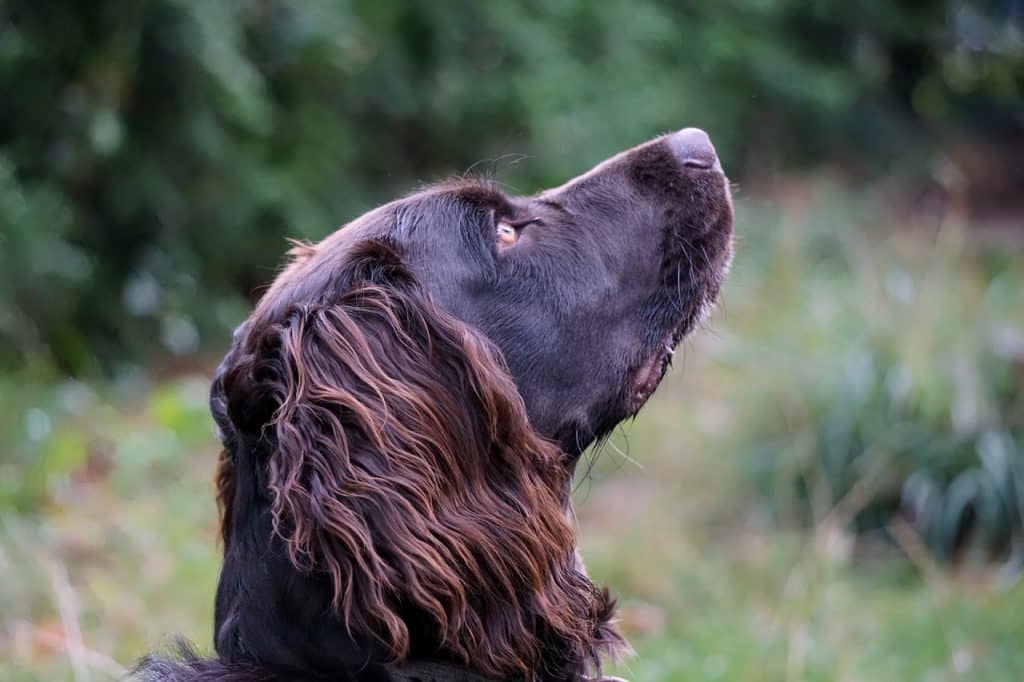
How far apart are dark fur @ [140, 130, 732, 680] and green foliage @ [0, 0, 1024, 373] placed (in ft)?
6.86

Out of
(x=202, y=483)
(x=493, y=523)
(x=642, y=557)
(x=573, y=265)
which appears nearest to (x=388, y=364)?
(x=493, y=523)

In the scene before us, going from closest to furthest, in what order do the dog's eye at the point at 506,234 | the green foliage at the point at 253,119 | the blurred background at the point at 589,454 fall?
the dog's eye at the point at 506,234
the blurred background at the point at 589,454
the green foliage at the point at 253,119

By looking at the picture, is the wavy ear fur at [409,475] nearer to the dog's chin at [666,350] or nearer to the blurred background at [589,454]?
the dog's chin at [666,350]

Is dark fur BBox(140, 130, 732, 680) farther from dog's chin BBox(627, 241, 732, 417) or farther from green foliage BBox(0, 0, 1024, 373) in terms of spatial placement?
green foliage BBox(0, 0, 1024, 373)

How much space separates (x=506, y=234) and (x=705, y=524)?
2985 mm

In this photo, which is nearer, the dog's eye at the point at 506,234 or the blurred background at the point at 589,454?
the dog's eye at the point at 506,234

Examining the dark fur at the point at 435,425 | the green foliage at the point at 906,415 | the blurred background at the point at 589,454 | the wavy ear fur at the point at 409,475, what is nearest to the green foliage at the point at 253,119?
the blurred background at the point at 589,454

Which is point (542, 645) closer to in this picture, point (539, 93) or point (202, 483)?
point (202, 483)

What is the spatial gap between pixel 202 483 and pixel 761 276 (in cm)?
388

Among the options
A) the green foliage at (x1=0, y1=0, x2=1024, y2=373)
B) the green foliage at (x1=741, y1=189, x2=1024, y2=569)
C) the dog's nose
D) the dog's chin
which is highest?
the green foliage at (x1=0, y1=0, x2=1024, y2=373)

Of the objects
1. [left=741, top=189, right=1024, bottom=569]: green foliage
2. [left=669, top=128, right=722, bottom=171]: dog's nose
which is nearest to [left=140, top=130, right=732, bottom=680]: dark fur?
[left=669, top=128, right=722, bottom=171]: dog's nose

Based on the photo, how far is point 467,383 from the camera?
2.41 metres

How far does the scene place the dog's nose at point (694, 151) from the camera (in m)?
2.99

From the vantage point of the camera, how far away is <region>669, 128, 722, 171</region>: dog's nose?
2.99 meters
